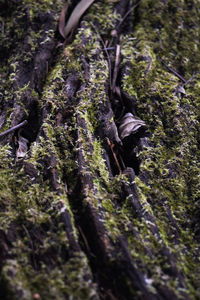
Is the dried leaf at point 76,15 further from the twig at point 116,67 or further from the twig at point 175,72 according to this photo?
the twig at point 175,72

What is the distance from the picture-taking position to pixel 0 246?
152 cm

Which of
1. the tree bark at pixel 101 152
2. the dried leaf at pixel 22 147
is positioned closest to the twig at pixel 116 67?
the tree bark at pixel 101 152

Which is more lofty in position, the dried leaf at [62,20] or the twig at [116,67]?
the dried leaf at [62,20]

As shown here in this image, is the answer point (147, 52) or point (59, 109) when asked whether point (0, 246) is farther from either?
Answer: point (147, 52)

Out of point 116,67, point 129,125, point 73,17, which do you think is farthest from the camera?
point 73,17

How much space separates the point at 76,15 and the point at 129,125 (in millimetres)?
1378

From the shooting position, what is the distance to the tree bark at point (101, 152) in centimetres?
150

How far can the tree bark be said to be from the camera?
1.50 metres

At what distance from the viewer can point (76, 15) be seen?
2.73 metres

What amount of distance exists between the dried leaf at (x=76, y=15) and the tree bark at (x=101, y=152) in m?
0.08

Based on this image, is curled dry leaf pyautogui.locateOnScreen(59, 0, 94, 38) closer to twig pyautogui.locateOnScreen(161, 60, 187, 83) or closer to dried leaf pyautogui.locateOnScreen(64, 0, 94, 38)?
dried leaf pyautogui.locateOnScreen(64, 0, 94, 38)

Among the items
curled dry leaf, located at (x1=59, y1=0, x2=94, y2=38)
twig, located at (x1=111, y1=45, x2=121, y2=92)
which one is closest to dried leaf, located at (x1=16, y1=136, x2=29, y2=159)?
twig, located at (x1=111, y1=45, x2=121, y2=92)

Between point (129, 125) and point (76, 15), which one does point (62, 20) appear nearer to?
point (76, 15)

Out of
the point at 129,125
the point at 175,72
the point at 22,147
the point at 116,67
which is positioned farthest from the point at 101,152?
the point at 175,72
